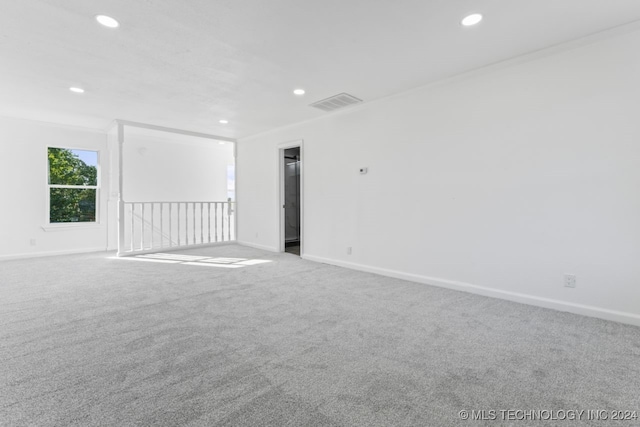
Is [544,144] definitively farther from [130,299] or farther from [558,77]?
[130,299]

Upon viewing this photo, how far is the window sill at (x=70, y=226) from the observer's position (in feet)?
18.0

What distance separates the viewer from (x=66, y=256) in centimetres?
541

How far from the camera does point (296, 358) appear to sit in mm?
1939

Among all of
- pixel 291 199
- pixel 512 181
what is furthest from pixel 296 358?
pixel 291 199

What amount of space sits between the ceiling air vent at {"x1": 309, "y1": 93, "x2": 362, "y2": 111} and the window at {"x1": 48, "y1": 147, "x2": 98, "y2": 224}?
4836 mm

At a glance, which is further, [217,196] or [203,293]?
[217,196]

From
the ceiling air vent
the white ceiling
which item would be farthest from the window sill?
the ceiling air vent

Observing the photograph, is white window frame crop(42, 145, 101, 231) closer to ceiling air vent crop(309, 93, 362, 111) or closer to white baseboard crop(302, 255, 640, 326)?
ceiling air vent crop(309, 93, 362, 111)

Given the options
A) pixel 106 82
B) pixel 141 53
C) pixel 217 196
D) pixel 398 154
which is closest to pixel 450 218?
pixel 398 154

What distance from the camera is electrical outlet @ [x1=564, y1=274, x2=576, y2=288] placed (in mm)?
2711

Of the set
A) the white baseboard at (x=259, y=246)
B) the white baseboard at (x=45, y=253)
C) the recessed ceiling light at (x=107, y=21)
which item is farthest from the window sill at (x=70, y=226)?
the recessed ceiling light at (x=107, y=21)

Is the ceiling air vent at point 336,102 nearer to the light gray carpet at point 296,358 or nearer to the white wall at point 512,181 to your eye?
the white wall at point 512,181

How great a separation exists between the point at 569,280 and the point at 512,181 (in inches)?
41.2

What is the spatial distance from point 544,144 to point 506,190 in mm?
528
